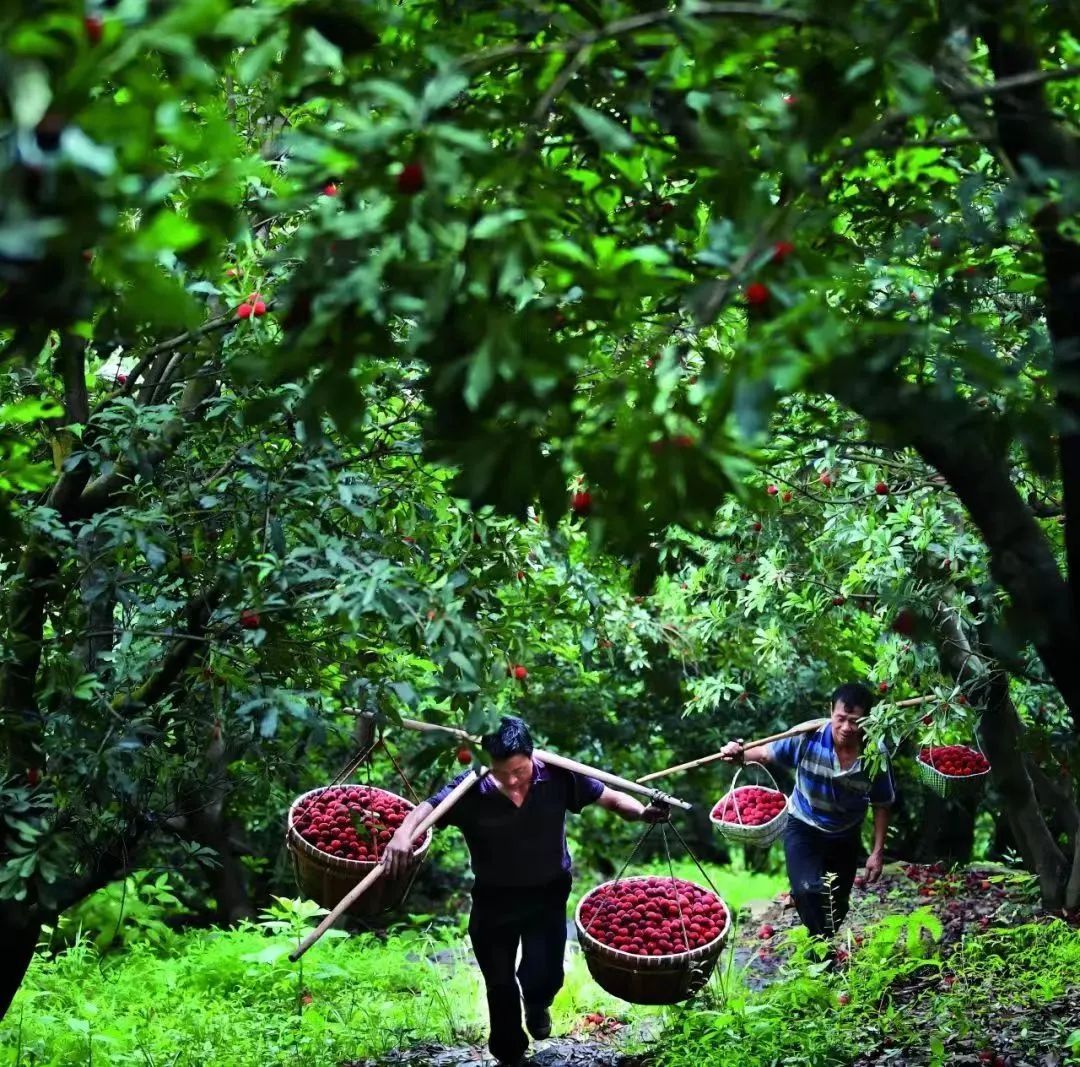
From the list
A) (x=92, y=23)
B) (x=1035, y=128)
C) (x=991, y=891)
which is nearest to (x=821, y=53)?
(x=1035, y=128)

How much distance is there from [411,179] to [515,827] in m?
3.80

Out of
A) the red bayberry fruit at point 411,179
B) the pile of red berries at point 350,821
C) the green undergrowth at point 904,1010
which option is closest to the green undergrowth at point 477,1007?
the green undergrowth at point 904,1010

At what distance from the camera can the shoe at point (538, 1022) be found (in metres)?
6.12

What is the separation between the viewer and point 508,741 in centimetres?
553

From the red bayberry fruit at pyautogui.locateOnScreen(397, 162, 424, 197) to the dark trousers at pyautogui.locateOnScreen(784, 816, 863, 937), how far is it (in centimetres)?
506

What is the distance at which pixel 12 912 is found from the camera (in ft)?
14.5

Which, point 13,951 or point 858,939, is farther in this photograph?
point 858,939

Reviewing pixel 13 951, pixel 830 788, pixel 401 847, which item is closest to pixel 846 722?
pixel 830 788

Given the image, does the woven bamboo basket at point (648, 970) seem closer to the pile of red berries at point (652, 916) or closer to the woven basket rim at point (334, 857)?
the pile of red berries at point (652, 916)

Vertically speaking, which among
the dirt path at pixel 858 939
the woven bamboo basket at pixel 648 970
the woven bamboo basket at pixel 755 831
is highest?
the woven bamboo basket at pixel 755 831

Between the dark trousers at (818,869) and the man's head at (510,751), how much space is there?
6.10 ft

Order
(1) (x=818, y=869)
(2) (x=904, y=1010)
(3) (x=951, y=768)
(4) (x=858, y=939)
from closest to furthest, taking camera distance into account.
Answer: (2) (x=904, y=1010) → (1) (x=818, y=869) → (3) (x=951, y=768) → (4) (x=858, y=939)

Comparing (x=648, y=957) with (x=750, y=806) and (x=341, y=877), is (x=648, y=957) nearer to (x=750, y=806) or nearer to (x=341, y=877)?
(x=341, y=877)

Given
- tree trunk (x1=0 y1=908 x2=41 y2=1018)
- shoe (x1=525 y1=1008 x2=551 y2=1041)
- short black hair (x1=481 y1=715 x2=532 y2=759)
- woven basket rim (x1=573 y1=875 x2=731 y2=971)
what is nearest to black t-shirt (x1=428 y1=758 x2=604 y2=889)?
short black hair (x1=481 y1=715 x2=532 y2=759)
